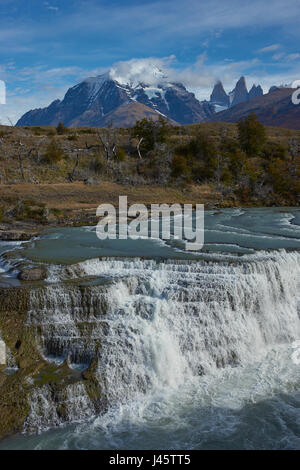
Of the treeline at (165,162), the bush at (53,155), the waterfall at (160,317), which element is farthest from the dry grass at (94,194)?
the waterfall at (160,317)

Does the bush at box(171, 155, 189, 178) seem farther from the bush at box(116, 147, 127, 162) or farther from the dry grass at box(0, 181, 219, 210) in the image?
Answer: the bush at box(116, 147, 127, 162)

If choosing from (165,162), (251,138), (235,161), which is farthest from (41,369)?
(251,138)

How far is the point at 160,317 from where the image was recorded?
12.7 meters

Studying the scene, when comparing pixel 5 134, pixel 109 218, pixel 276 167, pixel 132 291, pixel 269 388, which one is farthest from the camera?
pixel 5 134

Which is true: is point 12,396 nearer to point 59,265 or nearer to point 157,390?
point 157,390

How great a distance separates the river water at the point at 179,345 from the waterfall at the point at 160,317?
0.04 meters

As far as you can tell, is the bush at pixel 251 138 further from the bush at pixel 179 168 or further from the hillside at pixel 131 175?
the bush at pixel 179 168

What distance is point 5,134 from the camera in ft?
178

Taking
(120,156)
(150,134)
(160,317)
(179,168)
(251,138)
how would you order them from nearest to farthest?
(160,317)
(179,168)
(120,156)
(150,134)
(251,138)

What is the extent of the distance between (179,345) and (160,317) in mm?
1095

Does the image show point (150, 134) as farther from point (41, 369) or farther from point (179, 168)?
point (41, 369)

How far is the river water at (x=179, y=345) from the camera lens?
9.36m
